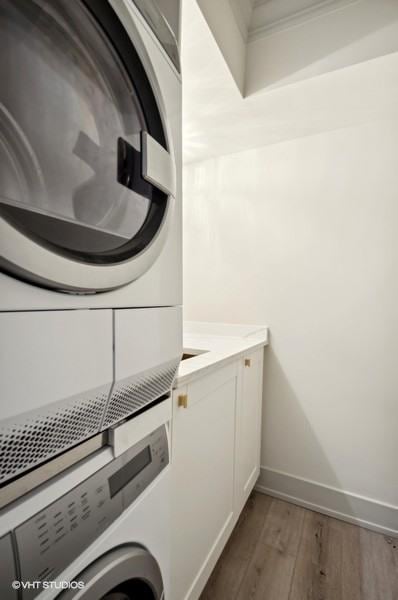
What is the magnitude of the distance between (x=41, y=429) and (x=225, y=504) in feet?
3.86

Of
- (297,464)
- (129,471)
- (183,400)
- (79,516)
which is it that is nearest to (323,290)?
(297,464)

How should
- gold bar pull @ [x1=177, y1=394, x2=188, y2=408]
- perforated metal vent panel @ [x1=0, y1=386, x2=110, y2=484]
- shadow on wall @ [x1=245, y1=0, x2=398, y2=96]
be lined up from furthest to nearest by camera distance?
shadow on wall @ [x1=245, y1=0, x2=398, y2=96] < gold bar pull @ [x1=177, y1=394, x2=188, y2=408] < perforated metal vent panel @ [x1=0, y1=386, x2=110, y2=484]

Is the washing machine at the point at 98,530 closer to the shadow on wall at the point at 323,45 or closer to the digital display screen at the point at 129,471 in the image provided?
the digital display screen at the point at 129,471

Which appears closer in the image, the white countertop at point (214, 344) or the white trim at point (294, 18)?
the white countertop at point (214, 344)

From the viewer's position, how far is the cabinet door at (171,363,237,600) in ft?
2.79

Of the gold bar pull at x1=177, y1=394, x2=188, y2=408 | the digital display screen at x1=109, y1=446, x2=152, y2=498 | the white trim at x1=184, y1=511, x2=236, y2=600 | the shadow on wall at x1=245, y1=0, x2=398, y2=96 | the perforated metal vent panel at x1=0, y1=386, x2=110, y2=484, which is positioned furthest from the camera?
the shadow on wall at x1=245, y1=0, x2=398, y2=96

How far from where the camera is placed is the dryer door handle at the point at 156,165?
53 centimetres

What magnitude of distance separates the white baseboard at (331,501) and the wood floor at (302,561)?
40mm

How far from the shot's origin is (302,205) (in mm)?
1724

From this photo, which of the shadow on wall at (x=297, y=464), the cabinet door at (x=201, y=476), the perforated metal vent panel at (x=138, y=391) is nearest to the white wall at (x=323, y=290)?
the shadow on wall at (x=297, y=464)

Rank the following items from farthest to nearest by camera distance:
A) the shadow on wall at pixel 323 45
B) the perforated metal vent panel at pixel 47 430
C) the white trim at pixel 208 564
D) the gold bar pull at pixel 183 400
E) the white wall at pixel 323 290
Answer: the white wall at pixel 323 290 → the shadow on wall at pixel 323 45 → the white trim at pixel 208 564 → the gold bar pull at pixel 183 400 → the perforated metal vent panel at pixel 47 430

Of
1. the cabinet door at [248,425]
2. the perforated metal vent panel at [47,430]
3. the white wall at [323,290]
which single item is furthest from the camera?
the white wall at [323,290]

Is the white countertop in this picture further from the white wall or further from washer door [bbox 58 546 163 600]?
washer door [bbox 58 546 163 600]

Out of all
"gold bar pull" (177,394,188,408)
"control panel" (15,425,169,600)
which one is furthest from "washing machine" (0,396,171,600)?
"gold bar pull" (177,394,188,408)
